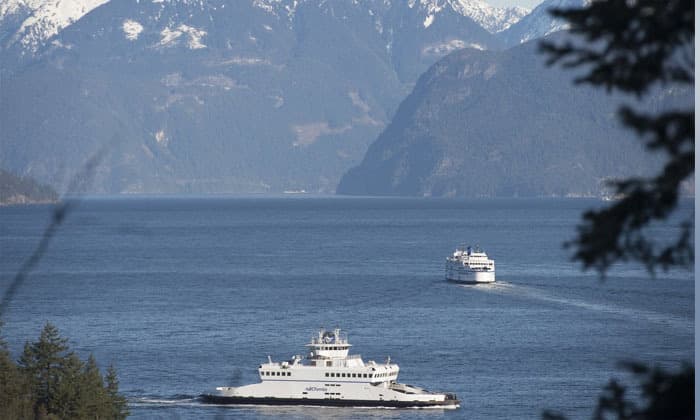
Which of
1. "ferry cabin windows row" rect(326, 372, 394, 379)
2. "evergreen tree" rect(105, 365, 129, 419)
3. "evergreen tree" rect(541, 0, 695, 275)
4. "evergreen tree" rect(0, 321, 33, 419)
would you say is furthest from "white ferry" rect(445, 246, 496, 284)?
"evergreen tree" rect(541, 0, 695, 275)

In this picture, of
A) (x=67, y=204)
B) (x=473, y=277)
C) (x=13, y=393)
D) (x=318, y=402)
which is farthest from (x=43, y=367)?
(x=473, y=277)

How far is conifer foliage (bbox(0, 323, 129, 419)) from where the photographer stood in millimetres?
36125

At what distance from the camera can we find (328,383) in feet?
183

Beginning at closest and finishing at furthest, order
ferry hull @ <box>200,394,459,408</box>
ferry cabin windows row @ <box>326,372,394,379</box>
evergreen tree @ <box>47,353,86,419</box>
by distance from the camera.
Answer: evergreen tree @ <box>47,353,86,419</box> < ferry hull @ <box>200,394,459,408</box> < ferry cabin windows row @ <box>326,372,394,379</box>

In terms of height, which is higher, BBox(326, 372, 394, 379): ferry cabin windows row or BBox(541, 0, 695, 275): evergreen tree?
BBox(541, 0, 695, 275): evergreen tree

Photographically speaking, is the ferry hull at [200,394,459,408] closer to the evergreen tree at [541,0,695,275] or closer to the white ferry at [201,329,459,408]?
the white ferry at [201,329,459,408]

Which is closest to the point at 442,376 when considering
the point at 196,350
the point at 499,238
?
the point at 196,350


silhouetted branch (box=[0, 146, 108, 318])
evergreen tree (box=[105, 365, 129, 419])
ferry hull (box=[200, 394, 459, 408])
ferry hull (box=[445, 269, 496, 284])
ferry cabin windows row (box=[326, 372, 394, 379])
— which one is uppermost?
ferry hull (box=[445, 269, 496, 284])

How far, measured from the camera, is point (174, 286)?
102m

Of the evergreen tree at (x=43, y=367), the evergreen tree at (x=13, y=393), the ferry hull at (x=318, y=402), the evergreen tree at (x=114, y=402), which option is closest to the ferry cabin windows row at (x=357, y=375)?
the ferry hull at (x=318, y=402)

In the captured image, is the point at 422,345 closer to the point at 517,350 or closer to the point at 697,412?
the point at 517,350

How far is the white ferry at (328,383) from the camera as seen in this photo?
177 ft

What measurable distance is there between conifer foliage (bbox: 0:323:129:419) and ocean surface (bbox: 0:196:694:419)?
292 inches

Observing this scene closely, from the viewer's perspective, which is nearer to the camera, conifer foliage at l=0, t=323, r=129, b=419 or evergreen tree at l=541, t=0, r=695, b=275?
evergreen tree at l=541, t=0, r=695, b=275
